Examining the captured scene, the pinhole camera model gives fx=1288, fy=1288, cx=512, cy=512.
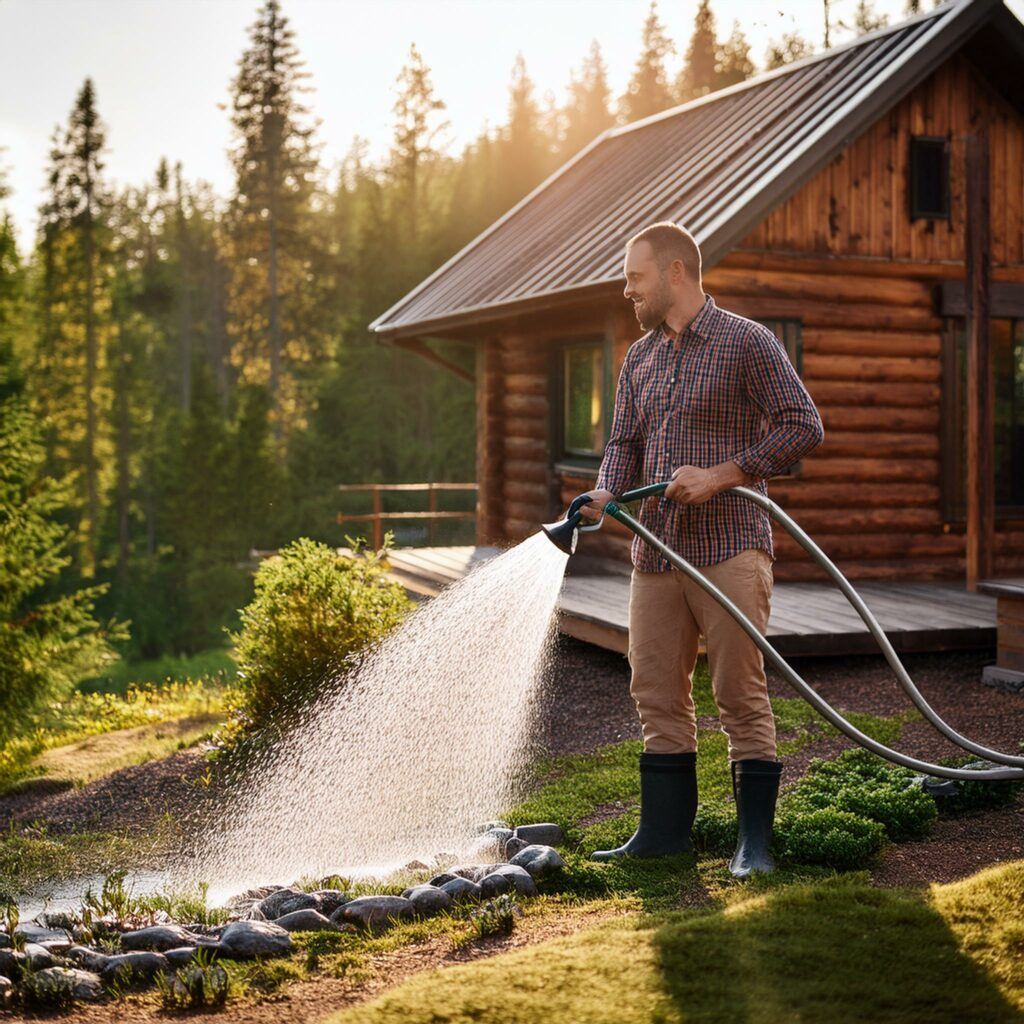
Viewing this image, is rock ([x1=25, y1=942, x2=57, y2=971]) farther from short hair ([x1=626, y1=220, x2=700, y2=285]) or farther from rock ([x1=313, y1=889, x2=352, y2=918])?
short hair ([x1=626, y1=220, x2=700, y2=285])

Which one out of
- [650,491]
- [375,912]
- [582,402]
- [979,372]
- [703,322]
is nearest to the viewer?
[650,491]

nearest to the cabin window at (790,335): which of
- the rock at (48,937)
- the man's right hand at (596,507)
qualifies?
the man's right hand at (596,507)

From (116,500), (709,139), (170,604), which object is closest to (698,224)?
(709,139)

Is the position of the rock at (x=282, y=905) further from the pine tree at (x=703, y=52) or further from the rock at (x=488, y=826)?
the pine tree at (x=703, y=52)

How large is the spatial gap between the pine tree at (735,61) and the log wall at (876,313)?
93.3 ft

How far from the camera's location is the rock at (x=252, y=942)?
411 cm

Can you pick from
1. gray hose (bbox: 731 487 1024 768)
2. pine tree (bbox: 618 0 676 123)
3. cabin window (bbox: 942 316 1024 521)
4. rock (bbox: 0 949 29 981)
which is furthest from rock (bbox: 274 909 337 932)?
pine tree (bbox: 618 0 676 123)

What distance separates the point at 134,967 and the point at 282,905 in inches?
30.2

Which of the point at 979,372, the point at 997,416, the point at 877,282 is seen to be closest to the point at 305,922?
the point at 979,372

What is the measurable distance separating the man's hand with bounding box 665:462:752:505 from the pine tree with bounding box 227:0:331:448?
33.6 meters

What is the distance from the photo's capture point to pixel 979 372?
972 cm

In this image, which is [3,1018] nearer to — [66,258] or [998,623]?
[998,623]

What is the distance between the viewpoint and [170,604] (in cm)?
3547

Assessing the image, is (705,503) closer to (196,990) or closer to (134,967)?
(196,990)
